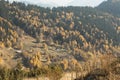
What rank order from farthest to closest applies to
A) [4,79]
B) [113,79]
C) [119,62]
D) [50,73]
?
[4,79] < [50,73] < [119,62] < [113,79]

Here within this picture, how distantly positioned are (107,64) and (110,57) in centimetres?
289

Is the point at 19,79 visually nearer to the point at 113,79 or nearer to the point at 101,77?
the point at 101,77

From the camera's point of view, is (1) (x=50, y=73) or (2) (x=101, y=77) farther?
(1) (x=50, y=73)

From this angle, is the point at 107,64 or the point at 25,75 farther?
the point at 25,75

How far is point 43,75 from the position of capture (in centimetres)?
17375

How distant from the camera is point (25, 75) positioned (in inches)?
7480

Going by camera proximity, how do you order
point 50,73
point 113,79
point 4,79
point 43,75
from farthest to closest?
point 43,75 < point 4,79 < point 50,73 < point 113,79

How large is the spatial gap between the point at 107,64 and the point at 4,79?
85100 millimetres

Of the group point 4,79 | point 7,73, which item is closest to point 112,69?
point 4,79

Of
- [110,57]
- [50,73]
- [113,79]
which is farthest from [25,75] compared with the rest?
[113,79]

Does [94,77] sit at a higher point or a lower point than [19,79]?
higher

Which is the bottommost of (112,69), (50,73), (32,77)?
(32,77)

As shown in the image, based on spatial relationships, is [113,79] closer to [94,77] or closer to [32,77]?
[94,77]

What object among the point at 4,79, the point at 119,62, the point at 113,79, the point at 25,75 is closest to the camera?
the point at 113,79
